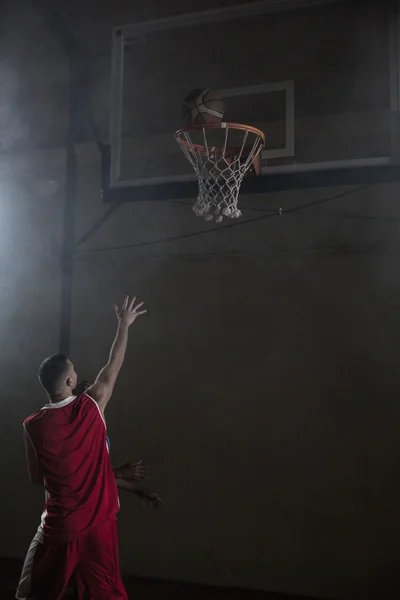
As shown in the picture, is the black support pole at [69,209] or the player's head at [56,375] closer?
the player's head at [56,375]

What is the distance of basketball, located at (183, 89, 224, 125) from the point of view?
3.52 m

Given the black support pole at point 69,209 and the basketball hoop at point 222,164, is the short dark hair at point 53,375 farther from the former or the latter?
the black support pole at point 69,209

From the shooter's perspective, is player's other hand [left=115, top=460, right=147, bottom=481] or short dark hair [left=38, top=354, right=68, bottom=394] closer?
short dark hair [left=38, top=354, right=68, bottom=394]

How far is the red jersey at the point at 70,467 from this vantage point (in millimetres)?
2541

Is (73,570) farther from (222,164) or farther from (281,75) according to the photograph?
(281,75)

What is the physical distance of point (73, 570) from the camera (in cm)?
255

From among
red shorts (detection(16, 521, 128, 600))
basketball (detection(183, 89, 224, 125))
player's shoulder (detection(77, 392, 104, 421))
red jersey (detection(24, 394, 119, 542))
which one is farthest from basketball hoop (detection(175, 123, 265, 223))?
red shorts (detection(16, 521, 128, 600))

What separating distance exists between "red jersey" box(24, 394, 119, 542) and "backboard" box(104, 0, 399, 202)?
1.81 metres

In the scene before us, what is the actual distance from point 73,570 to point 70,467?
49cm

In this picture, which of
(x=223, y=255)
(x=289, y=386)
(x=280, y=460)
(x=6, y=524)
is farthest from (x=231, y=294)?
(x=6, y=524)

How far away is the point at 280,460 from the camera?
397cm

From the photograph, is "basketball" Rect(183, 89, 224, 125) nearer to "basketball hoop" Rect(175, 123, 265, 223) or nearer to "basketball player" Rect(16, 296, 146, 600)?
"basketball hoop" Rect(175, 123, 265, 223)

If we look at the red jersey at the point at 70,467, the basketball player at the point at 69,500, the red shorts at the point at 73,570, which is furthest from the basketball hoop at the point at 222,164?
the red shorts at the point at 73,570

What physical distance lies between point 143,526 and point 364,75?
3.89m
